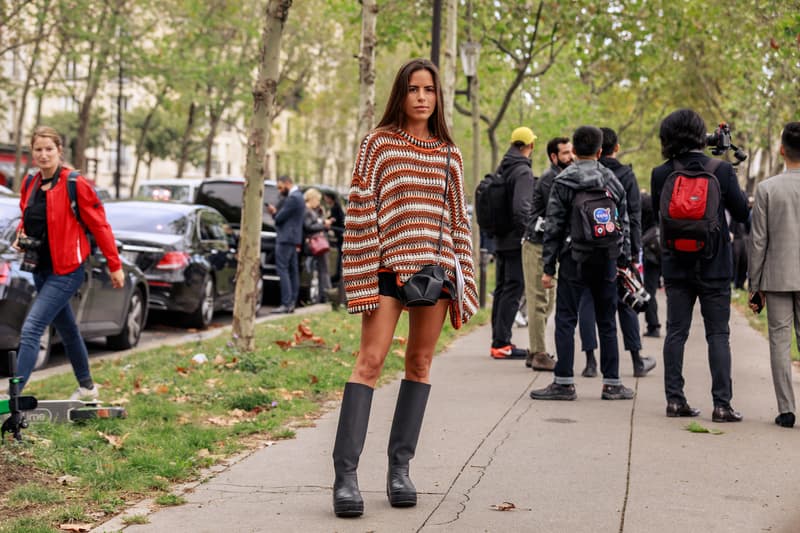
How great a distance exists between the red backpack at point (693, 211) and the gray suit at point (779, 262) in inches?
11.2

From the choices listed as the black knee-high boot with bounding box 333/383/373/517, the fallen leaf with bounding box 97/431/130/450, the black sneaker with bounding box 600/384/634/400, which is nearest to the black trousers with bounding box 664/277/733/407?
the black sneaker with bounding box 600/384/634/400

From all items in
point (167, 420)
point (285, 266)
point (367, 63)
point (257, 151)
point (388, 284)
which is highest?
point (367, 63)

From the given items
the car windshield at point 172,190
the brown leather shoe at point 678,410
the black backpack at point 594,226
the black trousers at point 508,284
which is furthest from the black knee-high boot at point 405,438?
the car windshield at point 172,190

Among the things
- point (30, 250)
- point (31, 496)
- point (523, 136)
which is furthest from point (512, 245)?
point (31, 496)

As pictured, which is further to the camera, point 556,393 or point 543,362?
point 543,362

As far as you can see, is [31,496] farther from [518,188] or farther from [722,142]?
[518,188]

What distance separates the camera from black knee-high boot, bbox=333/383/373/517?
5.17 meters

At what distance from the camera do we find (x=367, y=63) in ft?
46.4

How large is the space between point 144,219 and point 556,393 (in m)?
7.86

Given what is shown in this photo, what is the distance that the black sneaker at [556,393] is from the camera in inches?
343

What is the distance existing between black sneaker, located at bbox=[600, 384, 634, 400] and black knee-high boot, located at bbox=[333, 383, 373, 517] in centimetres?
385

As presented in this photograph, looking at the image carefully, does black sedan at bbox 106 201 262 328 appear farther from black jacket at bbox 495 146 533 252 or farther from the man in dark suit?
black jacket at bbox 495 146 533 252

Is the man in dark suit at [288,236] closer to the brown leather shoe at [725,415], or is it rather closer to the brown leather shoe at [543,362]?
the brown leather shoe at [543,362]

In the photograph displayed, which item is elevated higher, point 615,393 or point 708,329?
point 708,329
